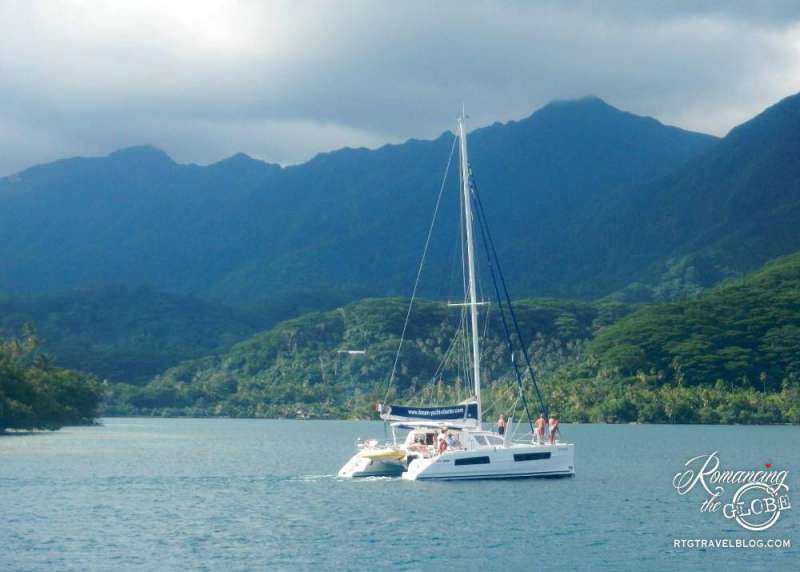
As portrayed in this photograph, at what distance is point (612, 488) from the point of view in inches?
2788

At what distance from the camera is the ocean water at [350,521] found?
45.5 meters

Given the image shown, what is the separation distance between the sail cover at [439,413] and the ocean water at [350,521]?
3808mm

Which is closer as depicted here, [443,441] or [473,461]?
[473,461]

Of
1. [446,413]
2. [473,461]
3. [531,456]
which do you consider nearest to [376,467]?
[446,413]

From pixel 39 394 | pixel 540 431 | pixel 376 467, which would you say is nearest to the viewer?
pixel 540 431

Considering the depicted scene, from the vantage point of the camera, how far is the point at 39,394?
142625 mm

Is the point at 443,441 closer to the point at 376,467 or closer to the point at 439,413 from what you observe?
the point at 439,413

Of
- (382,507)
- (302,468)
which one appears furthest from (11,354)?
(382,507)

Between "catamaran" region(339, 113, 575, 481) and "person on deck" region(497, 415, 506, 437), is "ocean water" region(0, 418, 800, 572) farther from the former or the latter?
"person on deck" region(497, 415, 506, 437)

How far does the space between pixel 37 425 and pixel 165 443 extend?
772 inches

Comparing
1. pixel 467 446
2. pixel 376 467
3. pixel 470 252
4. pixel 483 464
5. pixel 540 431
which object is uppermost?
pixel 470 252

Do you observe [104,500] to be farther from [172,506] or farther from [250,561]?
[250,561]

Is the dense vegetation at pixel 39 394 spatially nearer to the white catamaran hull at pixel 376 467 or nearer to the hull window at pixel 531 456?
the white catamaran hull at pixel 376 467

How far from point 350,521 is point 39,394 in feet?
314
